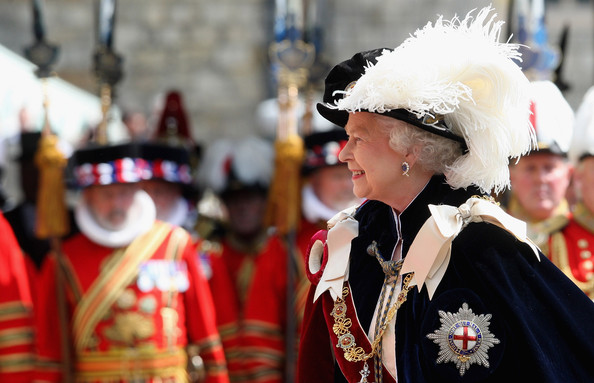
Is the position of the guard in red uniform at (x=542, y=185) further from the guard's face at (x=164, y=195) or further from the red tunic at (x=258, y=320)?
the guard's face at (x=164, y=195)

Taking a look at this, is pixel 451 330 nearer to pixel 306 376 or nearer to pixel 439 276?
pixel 439 276

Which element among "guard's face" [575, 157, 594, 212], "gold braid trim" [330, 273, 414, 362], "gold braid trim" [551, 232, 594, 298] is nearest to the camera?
"gold braid trim" [330, 273, 414, 362]

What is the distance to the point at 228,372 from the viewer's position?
19.7ft

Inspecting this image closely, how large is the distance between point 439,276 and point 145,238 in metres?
2.97

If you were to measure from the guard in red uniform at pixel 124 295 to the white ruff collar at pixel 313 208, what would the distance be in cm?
86

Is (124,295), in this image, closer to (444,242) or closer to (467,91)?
(444,242)

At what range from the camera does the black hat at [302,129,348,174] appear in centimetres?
604

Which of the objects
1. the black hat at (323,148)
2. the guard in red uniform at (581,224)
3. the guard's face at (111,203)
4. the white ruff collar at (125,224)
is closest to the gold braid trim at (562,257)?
the guard in red uniform at (581,224)

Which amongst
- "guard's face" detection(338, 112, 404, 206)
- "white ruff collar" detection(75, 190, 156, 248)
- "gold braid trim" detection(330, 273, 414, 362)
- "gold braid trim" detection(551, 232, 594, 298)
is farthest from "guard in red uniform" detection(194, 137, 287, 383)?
"guard's face" detection(338, 112, 404, 206)

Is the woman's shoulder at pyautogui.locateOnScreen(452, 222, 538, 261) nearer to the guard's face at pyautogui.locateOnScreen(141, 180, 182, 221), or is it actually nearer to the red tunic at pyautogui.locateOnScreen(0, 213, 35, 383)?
the red tunic at pyautogui.locateOnScreen(0, 213, 35, 383)

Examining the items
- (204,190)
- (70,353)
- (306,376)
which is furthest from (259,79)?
(306,376)

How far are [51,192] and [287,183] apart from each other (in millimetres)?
1403

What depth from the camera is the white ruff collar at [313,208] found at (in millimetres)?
6039

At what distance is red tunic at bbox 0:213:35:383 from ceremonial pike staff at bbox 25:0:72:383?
0.59 ft
